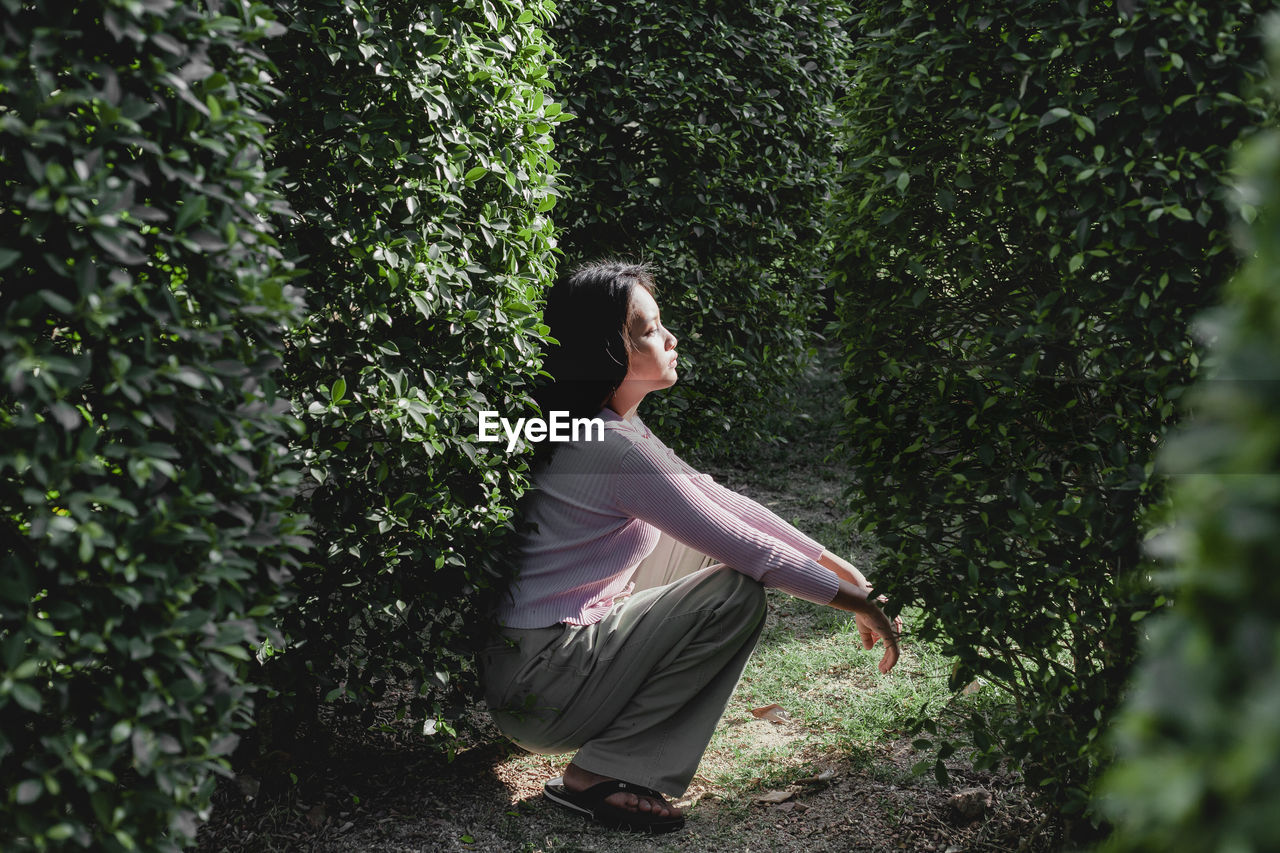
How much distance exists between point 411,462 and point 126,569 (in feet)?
3.94

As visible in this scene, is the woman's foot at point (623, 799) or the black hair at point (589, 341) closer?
the woman's foot at point (623, 799)

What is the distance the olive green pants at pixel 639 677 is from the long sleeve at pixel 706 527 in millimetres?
120

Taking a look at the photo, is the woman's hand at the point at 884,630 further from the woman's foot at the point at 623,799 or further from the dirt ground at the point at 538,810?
the woman's foot at the point at 623,799

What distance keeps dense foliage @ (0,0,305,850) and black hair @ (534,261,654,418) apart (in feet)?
4.62

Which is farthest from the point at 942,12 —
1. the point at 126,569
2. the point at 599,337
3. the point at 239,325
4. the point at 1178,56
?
the point at 126,569

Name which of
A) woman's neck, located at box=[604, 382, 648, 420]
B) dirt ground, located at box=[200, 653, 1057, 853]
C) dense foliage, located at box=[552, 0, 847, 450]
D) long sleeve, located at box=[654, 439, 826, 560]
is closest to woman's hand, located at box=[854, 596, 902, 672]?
long sleeve, located at box=[654, 439, 826, 560]

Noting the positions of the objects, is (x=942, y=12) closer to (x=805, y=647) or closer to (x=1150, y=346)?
(x=1150, y=346)

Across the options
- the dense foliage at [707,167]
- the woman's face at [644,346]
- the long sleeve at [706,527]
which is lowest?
the long sleeve at [706,527]

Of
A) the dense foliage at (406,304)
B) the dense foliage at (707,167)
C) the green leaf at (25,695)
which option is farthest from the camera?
the dense foliage at (707,167)

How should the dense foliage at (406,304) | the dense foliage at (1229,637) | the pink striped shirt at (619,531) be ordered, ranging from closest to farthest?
the dense foliage at (1229,637), the dense foliage at (406,304), the pink striped shirt at (619,531)

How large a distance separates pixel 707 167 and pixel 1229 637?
16.2 feet

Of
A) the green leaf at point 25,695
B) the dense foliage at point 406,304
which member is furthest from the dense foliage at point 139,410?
the dense foliage at point 406,304

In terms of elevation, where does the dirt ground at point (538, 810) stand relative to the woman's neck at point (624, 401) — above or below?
below

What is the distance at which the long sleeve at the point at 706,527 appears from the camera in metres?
3.07
